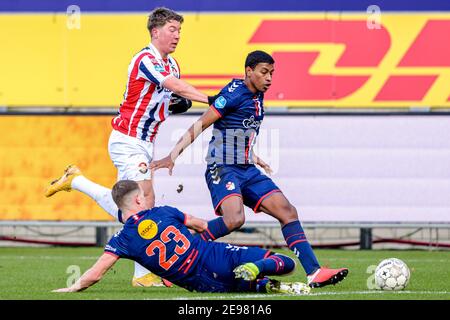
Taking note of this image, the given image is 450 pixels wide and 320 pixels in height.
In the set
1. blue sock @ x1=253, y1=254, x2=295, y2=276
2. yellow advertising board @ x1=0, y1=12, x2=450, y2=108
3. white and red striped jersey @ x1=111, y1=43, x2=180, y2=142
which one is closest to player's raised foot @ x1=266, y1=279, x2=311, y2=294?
blue sock @ x1=253, y1=254, x2=295, y2=276

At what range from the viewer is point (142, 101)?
11.2m

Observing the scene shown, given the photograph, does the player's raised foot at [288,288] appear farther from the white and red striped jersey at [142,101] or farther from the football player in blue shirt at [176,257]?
the white and red striped jersey at [142,101]

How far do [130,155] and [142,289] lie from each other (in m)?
1.54

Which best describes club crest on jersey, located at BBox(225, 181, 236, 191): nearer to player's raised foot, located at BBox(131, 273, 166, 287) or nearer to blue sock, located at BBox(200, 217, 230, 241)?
blue sock, located at BBox(200, 217, 230, 241)

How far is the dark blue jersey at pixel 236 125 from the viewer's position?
34.3 ft

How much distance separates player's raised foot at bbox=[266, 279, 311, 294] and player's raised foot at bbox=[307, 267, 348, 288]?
1.39 ft

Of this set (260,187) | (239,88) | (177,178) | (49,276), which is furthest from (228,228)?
(177,178)

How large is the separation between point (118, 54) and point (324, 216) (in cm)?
366

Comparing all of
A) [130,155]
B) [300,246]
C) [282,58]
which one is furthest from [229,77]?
[300,246]

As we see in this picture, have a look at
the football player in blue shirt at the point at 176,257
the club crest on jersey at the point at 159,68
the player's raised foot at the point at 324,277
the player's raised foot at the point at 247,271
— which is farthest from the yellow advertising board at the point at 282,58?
the player's raised foot at the point at 247,271

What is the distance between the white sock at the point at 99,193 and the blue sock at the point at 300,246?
1.69 meters

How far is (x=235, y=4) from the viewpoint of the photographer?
55.5 feet

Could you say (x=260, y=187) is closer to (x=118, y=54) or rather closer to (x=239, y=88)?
(x=239, y=88)

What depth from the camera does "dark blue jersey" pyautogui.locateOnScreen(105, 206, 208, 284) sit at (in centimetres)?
931
